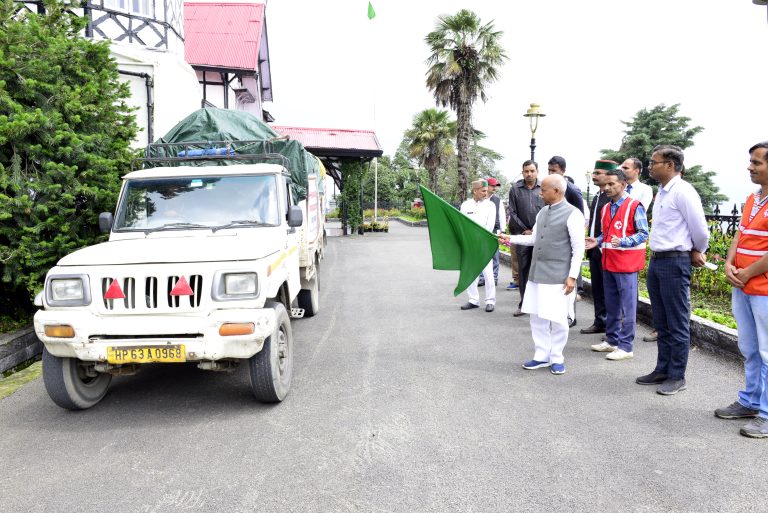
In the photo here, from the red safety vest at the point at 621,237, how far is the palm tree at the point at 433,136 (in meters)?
38.3

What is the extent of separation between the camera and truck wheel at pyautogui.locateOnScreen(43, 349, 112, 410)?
14.2ft

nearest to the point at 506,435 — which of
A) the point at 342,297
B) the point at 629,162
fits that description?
the point at 629,162

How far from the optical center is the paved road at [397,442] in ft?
10.5

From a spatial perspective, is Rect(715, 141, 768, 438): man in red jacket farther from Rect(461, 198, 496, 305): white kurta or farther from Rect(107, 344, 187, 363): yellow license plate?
Rect(461, 198, 496, 305): white kurta

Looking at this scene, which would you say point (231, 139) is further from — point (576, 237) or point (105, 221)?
point (576, 237)

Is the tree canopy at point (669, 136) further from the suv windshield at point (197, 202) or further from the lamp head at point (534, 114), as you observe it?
the suv windshield at point (197, 202)

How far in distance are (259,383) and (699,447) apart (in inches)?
131

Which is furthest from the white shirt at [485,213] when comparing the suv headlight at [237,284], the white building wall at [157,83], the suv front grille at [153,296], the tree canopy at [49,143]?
the white building wall at [157,83]

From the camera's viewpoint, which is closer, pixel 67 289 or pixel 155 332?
pixel 155 332

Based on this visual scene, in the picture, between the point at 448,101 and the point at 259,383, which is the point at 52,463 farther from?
the point at 448,101

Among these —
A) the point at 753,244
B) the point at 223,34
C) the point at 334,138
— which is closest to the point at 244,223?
the point at 753,244

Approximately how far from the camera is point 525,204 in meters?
8.17

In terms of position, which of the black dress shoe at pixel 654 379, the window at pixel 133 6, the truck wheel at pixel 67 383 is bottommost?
the black dress shoe at pixel 654 379

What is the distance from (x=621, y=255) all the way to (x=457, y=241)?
1.95 m
